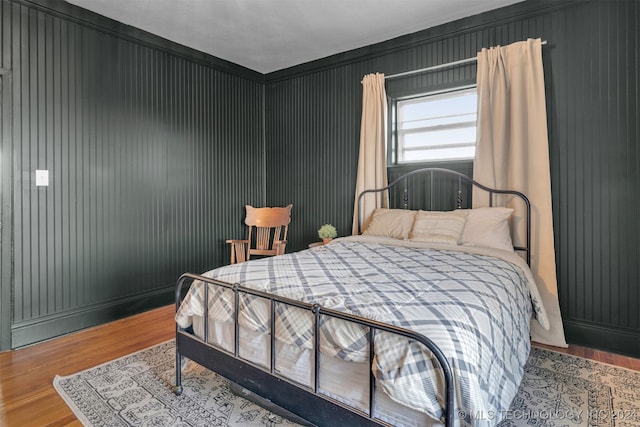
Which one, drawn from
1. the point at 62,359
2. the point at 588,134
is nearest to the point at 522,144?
the point at 588,134

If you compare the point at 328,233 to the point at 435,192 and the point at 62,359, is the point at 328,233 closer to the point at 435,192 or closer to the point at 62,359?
the point at 435,192

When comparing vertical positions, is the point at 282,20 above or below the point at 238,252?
above

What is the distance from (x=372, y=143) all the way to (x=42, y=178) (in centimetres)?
291

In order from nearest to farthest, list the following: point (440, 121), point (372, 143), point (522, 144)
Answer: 1. point (522, 144)
2. point (440, 121)
3. point (372, 143)

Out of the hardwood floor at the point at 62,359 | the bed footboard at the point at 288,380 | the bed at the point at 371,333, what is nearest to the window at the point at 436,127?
the bed at the point at 371,333

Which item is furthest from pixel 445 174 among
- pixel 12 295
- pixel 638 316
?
pixel 12 295

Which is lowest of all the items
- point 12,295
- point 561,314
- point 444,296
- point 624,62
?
point 561,314

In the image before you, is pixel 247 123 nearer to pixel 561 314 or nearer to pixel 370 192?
pixel 370 192

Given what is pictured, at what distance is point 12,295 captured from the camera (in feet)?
8.63

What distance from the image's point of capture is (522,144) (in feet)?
9.43

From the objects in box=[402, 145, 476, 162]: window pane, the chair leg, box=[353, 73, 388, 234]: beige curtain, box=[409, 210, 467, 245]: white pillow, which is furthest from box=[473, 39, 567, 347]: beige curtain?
the chair leg

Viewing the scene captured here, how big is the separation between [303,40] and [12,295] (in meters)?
3.36

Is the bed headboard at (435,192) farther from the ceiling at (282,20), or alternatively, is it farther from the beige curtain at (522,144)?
the ceiling at (282,20)

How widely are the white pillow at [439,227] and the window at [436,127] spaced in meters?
0.69
